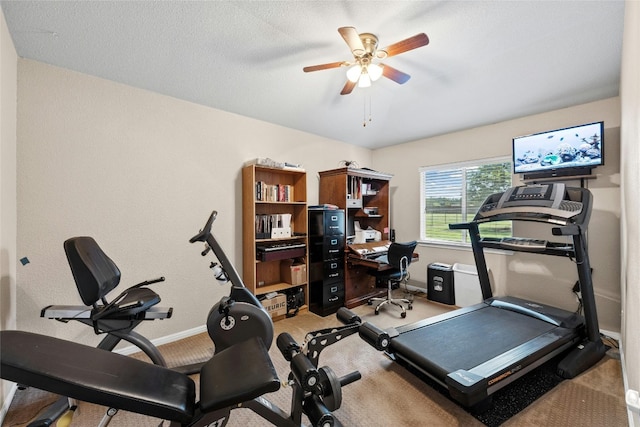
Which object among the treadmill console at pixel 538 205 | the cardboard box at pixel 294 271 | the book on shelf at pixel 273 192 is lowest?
the cardboard box at pixel 294 271

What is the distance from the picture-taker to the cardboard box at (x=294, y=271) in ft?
11.5

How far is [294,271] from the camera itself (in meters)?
3.50

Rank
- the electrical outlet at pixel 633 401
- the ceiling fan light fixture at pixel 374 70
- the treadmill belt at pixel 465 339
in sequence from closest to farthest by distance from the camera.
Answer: the electrical outlet at pixel 633 401
the treadmill belt at pixel 465 339
the ceiling fan light fixture at pixel 374 70

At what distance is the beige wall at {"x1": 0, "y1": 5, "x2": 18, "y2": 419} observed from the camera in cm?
176

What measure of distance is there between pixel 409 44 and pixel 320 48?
93cm

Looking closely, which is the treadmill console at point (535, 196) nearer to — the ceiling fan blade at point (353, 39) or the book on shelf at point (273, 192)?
the ceiling fan blade at point (353, 39)

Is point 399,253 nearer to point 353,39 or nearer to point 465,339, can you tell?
point 465,339

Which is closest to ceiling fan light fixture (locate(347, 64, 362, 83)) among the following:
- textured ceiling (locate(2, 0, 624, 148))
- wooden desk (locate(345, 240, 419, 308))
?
textured ceiling (locate(2, 0, 624, 148))

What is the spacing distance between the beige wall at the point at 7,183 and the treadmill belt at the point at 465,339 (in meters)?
2.89

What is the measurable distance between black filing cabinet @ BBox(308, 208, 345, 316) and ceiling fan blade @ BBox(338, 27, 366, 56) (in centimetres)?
197

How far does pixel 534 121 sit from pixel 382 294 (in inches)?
123

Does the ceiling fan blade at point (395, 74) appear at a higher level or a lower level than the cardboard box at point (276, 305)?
higher

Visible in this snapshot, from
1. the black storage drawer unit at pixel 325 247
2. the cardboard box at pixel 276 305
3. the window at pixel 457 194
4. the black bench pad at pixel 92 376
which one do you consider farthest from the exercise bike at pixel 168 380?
the window at pixel 457 194

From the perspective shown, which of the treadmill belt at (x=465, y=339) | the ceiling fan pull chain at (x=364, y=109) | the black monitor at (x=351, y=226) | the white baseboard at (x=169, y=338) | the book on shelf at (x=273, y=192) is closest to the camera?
the treadmill belt at (x=465, y=339)
